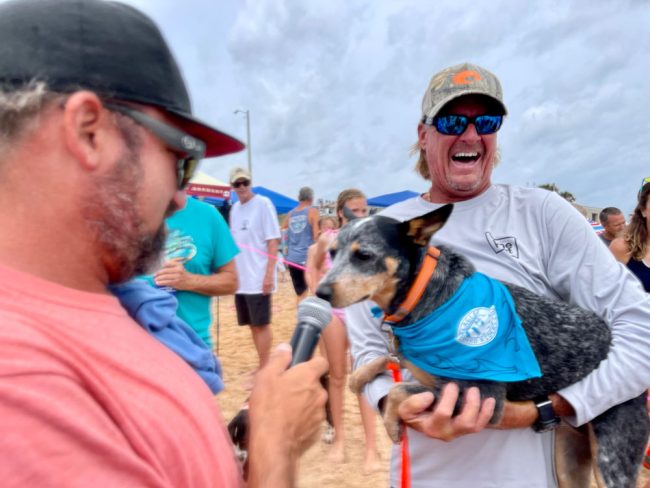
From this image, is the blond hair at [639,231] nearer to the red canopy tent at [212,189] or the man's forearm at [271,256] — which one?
the man's forearm at [271,256]

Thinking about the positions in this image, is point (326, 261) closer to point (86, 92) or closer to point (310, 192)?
point (86, 92)

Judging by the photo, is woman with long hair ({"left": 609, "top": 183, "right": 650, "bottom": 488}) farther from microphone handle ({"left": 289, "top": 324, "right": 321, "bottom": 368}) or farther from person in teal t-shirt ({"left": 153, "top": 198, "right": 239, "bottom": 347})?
microphone handle ({"left": 289, "top": 324, "right": 321, "bottom": 368})

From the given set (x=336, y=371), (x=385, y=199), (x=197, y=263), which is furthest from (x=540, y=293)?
(x=385, y=199)

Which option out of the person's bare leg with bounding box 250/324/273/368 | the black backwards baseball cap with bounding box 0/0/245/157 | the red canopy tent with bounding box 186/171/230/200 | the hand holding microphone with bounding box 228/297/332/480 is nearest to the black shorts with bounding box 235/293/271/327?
the person's bare leg with bounding box 250/324/273/368

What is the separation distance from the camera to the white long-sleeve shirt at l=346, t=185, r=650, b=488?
169 cm

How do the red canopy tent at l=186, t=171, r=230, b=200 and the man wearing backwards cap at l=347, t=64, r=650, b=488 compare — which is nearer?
the man wearing backwards cap at l=347, t=64, r=650, b=488

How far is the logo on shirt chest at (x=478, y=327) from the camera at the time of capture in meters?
1.74

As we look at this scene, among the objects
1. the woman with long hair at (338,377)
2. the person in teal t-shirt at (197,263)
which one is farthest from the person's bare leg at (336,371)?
the person in teal t-shirt at (197,263)

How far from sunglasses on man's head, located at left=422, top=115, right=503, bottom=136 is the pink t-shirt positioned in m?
1.46

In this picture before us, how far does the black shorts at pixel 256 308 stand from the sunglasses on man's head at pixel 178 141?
4.45 m

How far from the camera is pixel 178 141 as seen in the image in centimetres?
95

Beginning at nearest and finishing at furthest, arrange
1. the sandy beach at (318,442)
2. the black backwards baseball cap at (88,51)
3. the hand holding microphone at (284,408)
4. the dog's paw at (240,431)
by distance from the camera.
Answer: the black backwards baseball cap at (88,51) → the hand holding microphone at (284,408) → the dog's paw at (240,431) → the sandy beach at (318,442)

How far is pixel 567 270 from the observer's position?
176cm

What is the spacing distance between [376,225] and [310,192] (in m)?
6.56
